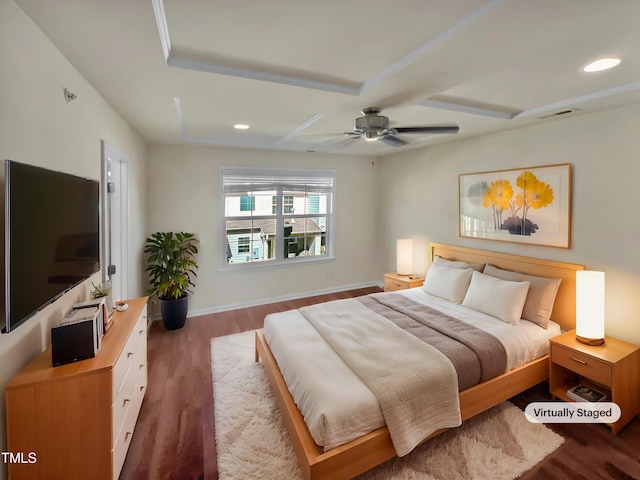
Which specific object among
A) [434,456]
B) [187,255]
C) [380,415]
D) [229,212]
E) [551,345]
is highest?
[229,212]

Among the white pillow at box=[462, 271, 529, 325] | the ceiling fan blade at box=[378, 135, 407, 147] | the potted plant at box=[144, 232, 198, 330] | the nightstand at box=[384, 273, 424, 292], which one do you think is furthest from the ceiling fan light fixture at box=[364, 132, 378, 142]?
the potted plant at box=[144, 232, 198, 330]

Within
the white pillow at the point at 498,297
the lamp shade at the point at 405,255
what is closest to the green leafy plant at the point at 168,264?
the lamp shade at the point at 405,255

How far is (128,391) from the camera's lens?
1898 mm

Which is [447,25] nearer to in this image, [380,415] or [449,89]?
[449,89]

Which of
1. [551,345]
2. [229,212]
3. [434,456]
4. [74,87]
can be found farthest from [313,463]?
[229,212]

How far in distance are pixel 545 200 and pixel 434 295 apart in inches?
59.3

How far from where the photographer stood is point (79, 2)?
128 centimetres

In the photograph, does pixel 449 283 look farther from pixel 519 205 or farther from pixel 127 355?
pixel 127 355

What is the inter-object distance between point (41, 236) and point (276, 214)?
357 centimetres

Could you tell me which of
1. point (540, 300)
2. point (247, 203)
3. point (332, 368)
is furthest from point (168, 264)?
point (540, 300)

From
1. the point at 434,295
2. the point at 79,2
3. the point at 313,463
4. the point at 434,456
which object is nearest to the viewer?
the point at 79,2

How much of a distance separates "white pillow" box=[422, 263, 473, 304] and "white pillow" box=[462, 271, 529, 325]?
0.14 metres

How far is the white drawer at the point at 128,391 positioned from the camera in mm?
1615

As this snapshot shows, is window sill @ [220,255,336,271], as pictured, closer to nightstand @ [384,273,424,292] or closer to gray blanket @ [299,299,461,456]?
nightstand @ [384,273,424,292]
